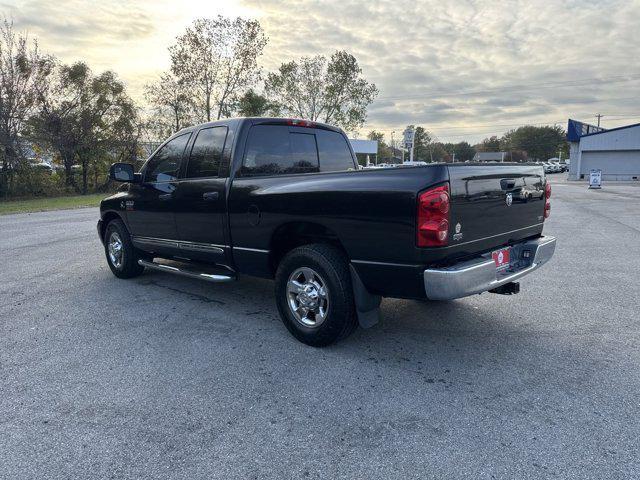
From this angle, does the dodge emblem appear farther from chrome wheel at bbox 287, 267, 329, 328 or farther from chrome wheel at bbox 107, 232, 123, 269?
chrome wheel at bbox 107, 232, 123, 269

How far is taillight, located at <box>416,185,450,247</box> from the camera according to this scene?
301 cm

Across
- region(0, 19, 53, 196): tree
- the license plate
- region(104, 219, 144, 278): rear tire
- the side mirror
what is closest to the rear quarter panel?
the license plate

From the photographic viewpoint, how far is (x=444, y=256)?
124 inches

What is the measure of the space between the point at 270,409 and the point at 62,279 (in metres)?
4.71

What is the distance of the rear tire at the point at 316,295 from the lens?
3.52m

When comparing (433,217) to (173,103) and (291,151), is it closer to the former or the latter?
(291,151)

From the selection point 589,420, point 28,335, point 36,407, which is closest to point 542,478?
point 589,420

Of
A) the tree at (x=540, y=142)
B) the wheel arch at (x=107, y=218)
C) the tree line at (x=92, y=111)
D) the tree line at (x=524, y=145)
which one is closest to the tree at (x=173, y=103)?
the tree line at (x=92, y=111)

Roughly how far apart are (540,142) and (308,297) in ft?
374

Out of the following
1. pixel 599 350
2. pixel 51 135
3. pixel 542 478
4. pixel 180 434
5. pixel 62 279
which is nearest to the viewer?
pixel 542 478

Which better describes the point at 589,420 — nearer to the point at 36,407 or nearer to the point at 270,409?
the point at 270,409

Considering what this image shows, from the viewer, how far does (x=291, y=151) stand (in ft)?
15.7

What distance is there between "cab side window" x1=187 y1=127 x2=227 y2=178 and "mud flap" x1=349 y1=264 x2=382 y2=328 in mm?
1980

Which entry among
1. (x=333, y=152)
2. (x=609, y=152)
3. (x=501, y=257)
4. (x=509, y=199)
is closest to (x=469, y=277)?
(x=501, y=257)
